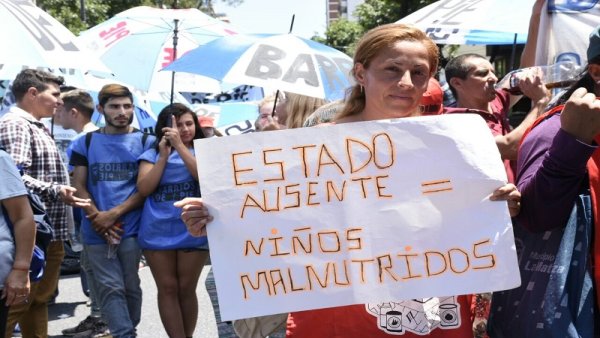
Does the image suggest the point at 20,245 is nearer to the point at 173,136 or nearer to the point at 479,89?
the point at 173,136

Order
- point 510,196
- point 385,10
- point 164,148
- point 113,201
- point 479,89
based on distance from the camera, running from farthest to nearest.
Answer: point 385,10 < point 113,201 < point 164,148 < point 479,89 < point 510,196

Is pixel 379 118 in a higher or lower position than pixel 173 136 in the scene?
higher

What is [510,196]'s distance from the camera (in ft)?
8.34

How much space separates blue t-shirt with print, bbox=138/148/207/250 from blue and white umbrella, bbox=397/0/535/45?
1.77 metres

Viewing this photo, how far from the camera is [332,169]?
2.64m

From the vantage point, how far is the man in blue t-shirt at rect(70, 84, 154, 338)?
6215 millimetres

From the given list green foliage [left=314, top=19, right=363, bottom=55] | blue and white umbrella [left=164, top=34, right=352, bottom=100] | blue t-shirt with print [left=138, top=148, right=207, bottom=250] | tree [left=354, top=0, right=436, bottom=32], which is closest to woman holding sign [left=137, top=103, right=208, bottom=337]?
blue t-shirt with print [left=138, top=148, right=207, bottom=250]

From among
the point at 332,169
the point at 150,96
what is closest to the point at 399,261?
the point at 332,169

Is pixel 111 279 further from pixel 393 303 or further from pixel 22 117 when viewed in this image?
pixel 393 303

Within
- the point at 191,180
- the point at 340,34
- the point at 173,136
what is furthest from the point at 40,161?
the point at 340,34

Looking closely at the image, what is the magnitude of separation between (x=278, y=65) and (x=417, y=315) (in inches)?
154

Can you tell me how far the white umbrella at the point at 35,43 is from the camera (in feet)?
17.9

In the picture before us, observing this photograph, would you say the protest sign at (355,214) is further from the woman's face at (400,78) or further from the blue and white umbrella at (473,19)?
the blue and white umbrella at (473,19)

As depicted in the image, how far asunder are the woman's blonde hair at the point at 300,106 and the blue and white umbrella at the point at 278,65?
0.04 meters
